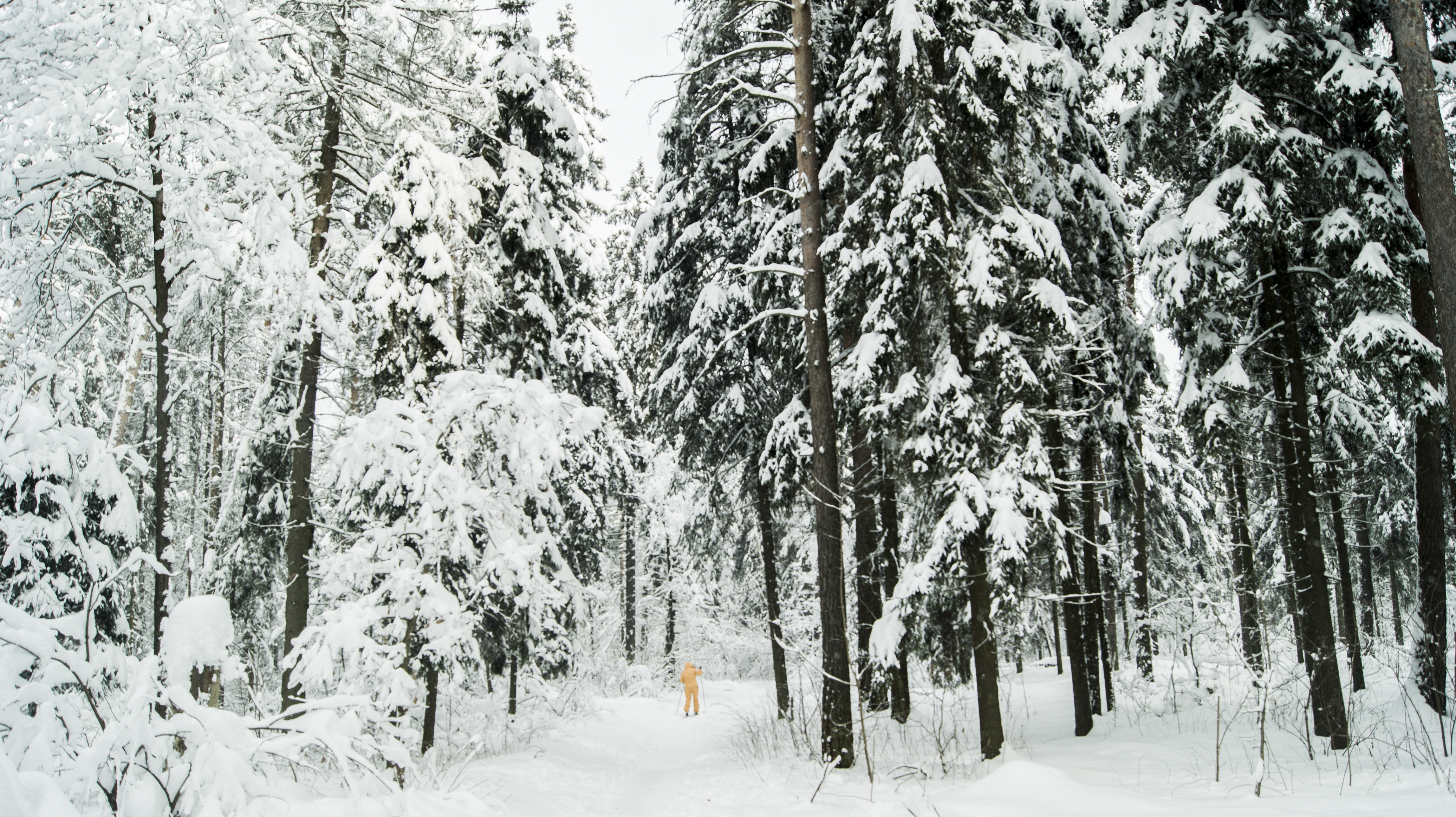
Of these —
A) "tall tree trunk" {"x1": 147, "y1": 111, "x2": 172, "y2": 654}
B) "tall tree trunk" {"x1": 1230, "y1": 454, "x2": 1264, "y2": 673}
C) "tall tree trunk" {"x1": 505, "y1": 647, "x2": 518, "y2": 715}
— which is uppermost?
"tall tree trunk" {"x1": 147, "y1": 111, "x2": 172, "y2": 654}

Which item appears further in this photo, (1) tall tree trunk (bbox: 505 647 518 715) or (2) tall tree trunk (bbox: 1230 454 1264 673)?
(1) tall tree trunk (bbox: 505 647 518 715)

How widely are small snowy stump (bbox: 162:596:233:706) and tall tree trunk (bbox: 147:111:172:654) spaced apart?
12.8ft

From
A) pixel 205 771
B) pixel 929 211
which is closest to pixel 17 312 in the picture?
pixel 205 771

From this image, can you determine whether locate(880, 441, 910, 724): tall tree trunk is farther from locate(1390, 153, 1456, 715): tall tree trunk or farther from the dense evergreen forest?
locate(1390, 153, 1456, 715): tall tree trunk

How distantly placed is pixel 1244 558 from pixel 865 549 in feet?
35.3

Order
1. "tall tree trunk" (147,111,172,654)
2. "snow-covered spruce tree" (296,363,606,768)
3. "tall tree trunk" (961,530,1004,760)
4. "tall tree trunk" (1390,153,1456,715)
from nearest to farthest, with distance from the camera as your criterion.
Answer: "tall tree trunk" (147,111,172,654)
"snow-covered spruce tree" (296,363,606,768)
"tall tree trunk" (961,530,1004,760)
"tall tree trunk" (1390,153,1456,715)

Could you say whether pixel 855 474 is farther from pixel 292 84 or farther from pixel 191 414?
pixel 191 414

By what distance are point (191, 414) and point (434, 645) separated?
1779 centimetres

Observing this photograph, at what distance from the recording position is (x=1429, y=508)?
10.4 m

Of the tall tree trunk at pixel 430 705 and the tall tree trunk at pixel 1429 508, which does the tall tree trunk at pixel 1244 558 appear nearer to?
the tall tree trunk at pixel 1429 508

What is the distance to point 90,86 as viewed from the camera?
536cm

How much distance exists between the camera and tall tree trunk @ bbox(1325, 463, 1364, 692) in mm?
13391

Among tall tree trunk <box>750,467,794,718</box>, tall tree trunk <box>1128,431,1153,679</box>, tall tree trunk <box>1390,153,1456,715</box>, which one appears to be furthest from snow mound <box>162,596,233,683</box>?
tall tree trunk <box>1128,431,1153,679</box>

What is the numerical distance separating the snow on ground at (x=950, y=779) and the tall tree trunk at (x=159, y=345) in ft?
10.8
